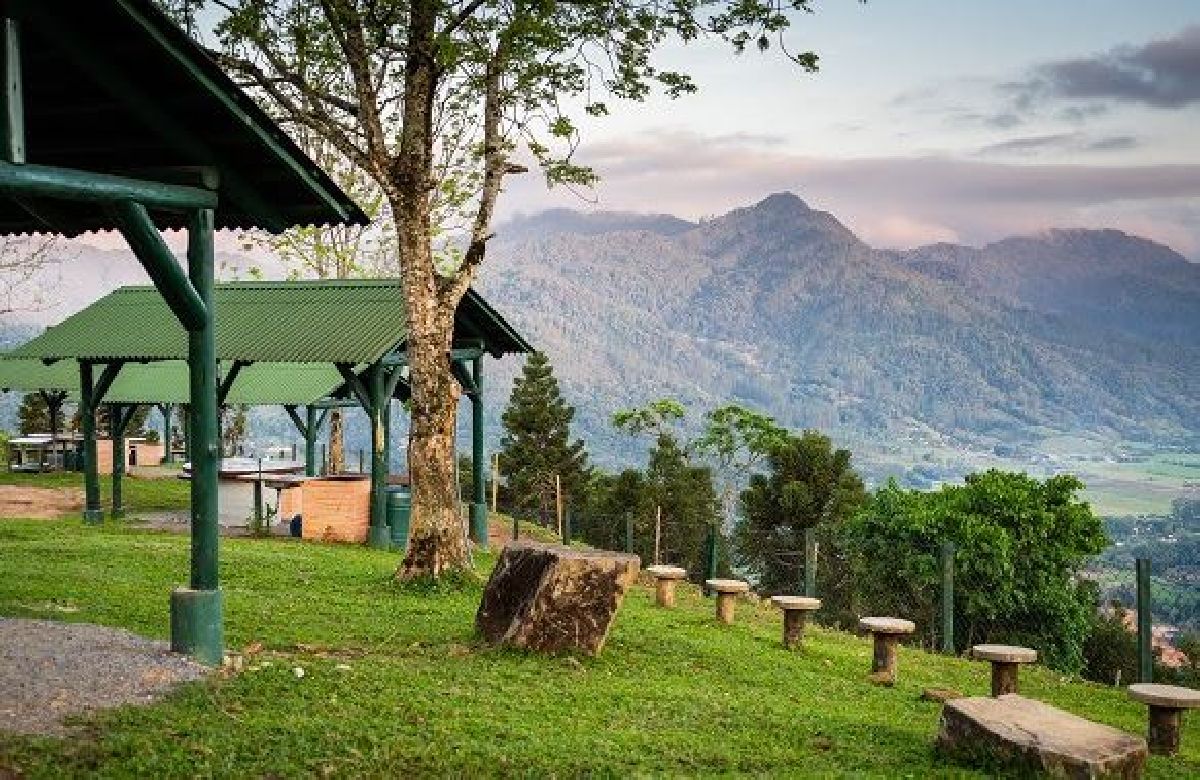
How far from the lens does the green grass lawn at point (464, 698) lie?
7168mm

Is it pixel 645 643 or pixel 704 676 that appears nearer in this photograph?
pixel 704 676

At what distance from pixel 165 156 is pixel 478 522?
54.7ft

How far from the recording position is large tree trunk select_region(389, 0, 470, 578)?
15.7 m

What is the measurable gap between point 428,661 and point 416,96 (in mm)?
8373

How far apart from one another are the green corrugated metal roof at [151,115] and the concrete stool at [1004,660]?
24.2 feet

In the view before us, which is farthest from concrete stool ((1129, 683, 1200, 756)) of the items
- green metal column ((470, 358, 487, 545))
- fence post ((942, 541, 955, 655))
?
green metal column ((470, 358, 487, 545))

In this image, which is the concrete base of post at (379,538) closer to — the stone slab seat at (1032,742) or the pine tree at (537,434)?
the stone slab seat at (1032,742)

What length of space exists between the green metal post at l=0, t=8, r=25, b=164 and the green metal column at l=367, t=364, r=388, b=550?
1555 cm

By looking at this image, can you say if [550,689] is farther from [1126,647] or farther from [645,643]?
[1126,647]

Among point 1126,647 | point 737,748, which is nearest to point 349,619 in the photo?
point 737,748

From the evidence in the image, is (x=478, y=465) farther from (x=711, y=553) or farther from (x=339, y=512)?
(x=711, y=553)

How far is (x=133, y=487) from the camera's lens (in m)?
34.6

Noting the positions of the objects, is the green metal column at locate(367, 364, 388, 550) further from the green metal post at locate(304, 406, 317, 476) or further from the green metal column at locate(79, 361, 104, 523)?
the green metal post at locate(304, 406, 317, 476)

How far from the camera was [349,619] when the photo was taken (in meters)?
13.2
